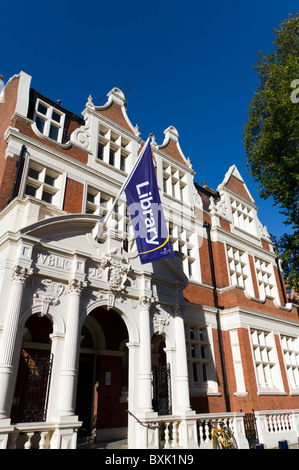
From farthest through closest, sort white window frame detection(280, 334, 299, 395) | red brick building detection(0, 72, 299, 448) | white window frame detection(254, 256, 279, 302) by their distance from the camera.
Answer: white window frame detection(254, 256, 279, 302)
white window frame detection(280, 334, 299, 395)
red brick building detection(0, 72, 299, 448)

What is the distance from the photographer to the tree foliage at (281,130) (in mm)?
14922

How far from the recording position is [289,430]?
13.4 metres

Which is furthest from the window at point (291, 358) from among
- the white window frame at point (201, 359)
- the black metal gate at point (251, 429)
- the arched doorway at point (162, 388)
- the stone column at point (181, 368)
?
the arched doorway at point (162, 388)

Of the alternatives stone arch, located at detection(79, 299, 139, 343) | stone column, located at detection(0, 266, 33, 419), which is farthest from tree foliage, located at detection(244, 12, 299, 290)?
stone column, located at detection(0, 266, 33, 419)

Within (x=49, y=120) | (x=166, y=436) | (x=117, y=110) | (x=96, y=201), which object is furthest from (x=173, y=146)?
(x=166, y=436)

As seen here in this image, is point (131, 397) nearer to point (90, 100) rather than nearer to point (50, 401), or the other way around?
point (50, 401)

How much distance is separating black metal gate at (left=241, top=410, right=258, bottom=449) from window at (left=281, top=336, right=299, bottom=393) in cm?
462

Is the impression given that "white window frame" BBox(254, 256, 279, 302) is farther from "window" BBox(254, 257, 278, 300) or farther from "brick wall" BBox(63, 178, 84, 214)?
"brick wall" BBox(63, 178, 84, 214)

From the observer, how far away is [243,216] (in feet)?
73.4

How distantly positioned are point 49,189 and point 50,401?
25.9ft

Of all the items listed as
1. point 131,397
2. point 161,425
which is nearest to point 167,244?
point 131,397

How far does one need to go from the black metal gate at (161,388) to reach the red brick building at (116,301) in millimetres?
45

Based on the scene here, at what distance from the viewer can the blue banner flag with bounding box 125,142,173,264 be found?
10023 millimetres

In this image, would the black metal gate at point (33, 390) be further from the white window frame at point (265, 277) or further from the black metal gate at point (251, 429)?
the white window frame at point (265, 277)
